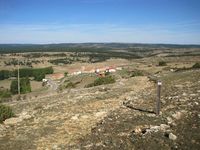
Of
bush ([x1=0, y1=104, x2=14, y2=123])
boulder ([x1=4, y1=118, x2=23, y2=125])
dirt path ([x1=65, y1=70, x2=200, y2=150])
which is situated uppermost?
dirt path ([x1=65, y1=70, x2=200, y2=150])

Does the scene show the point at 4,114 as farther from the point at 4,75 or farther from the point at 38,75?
the point at 4,75

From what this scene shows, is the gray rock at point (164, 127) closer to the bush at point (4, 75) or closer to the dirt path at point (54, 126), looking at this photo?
the dirt path at point (54, 126)

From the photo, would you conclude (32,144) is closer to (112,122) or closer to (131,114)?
(112,122)

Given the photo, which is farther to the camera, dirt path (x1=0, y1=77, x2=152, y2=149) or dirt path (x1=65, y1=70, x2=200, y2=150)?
dirt path (x1=0, y1=77, x2=152, y2=149)

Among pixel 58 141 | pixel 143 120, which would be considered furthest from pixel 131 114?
pixel 58 141

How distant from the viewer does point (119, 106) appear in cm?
1600

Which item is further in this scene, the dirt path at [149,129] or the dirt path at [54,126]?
the dirt path at [54,126]

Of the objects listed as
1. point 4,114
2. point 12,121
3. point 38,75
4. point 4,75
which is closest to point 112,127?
point 12,121

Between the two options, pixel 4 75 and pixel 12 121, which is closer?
pixel 12 121

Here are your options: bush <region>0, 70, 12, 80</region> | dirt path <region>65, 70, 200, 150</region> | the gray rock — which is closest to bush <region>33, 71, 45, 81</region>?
bush <region>0, 70, 12, 80</region>

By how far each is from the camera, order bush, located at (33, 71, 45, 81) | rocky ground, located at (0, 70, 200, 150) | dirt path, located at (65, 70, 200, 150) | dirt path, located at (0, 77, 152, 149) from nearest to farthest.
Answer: dirt path, located at (65, 70, 200, 150)
rocky ground, located at (0, 70, 200, 150)
dirt path, located at (0, 77, 152, 149)
bush, located at (33, 71, 45, 81)

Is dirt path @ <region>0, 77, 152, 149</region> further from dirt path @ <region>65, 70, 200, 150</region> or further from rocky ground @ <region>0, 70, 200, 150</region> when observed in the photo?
dirt path @ <region>65, 70, 200, 150</region>

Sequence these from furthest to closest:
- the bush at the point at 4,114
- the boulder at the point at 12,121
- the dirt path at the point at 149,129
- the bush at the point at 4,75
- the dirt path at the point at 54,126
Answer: the bush at the point at 4,75 < the bush at the point at 4,114 < the boulder at the point at 12,121 < the dirt path at the point at 54,126 < the dirt path at the point at 149,129

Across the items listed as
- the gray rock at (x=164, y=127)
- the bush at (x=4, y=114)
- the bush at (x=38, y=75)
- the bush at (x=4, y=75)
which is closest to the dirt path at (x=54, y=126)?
the bush at (x=4, y=114)
